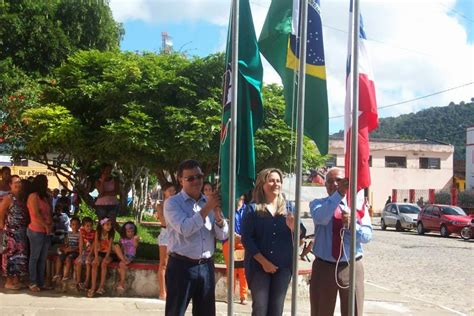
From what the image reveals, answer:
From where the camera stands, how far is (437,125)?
82625 millimetres

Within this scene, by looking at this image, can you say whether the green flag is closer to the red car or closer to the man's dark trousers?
the man's dark trousers

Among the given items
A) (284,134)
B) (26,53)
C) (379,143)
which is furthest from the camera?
(379,143)

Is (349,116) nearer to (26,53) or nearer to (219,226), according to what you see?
(219,226)

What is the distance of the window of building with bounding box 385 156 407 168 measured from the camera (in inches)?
2111

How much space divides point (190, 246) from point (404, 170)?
1983 inches

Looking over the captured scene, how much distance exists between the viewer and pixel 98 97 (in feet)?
33.0

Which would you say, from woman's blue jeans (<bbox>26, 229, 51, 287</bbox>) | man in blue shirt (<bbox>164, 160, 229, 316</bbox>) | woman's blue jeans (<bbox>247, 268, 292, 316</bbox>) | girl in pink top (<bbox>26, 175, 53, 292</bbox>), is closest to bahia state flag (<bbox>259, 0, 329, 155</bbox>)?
man in blue shirt (<bbox>164, 160, 229, 316</bbox>)

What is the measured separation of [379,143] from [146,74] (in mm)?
45664

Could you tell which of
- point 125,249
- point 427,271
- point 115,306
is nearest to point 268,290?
point 115,306

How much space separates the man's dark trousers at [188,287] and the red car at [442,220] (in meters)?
23.3

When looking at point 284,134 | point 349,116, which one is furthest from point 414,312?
point 349,116

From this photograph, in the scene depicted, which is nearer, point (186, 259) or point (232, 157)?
point (232, 157)

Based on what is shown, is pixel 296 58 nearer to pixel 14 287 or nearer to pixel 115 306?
pixel 115 306

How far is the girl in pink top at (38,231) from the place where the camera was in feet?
28.5
